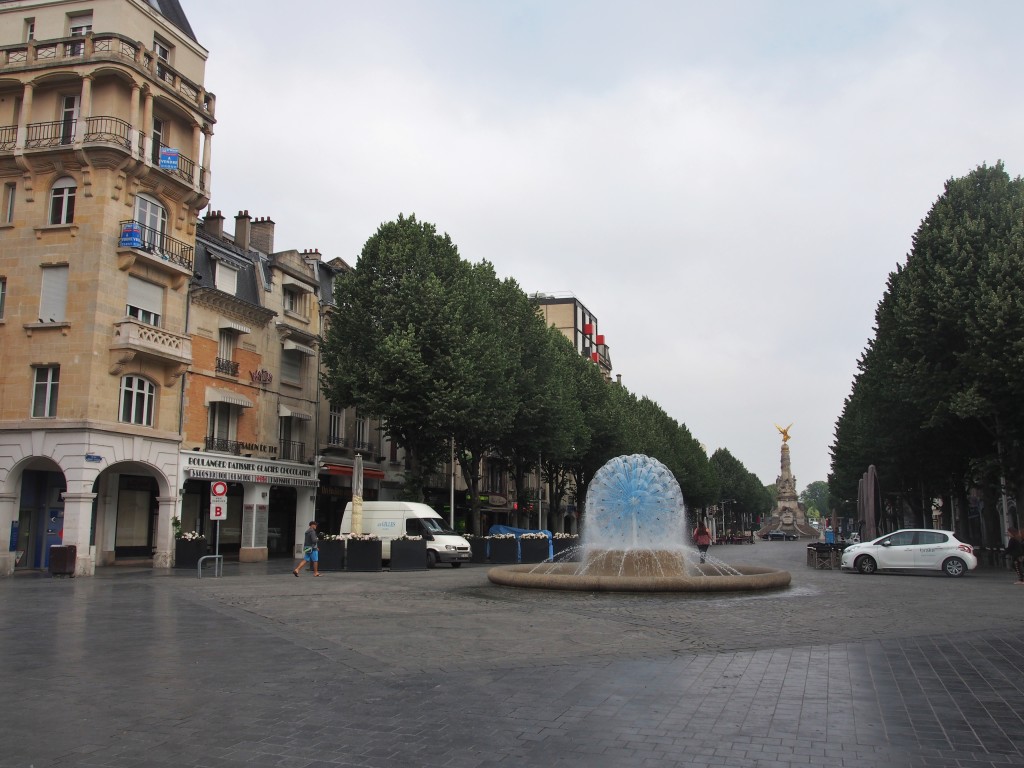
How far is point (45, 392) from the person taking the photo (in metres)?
27.4

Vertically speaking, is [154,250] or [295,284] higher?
[295,284]

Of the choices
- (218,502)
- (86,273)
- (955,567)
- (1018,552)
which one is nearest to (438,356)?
(218,502)

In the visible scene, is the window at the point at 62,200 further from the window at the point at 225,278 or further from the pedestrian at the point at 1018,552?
the pedestrian at the point at 1018,552

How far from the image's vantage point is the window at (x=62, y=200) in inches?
1119

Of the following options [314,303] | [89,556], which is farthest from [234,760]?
[314,303]

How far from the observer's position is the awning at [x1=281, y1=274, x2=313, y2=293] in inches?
1533

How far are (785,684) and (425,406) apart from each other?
26.9 metres

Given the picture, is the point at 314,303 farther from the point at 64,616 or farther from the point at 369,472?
the point at 64,616

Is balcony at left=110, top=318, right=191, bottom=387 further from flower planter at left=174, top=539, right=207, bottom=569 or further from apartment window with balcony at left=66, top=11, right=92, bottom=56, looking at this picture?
apartment window with balcony at left=66, top=11, right=92, bottom=56

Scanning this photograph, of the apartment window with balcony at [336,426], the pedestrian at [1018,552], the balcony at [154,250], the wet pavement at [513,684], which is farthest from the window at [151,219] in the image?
the pedestrian at [1018,552]

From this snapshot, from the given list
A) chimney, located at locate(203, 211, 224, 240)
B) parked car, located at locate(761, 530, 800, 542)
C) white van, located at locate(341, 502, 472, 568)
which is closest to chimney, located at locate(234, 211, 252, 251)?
chimney, located at locate(203, 211, 224, 240)

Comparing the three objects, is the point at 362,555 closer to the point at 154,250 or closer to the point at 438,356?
the point at 438,356

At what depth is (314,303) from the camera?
135ft

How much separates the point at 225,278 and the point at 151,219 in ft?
17.3
